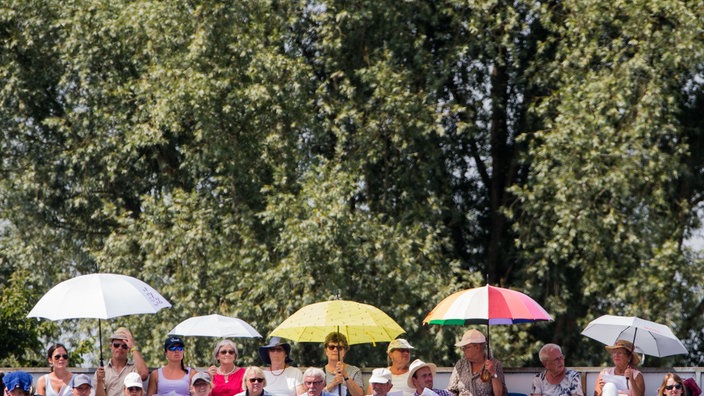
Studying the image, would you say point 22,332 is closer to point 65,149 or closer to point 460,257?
point 65,149

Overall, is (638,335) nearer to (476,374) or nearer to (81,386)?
(476,374)

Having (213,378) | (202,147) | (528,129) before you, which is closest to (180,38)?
(202,147)

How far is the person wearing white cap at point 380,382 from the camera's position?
11.2 meters

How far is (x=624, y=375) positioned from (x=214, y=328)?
3.64m

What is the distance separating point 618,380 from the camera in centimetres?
1202

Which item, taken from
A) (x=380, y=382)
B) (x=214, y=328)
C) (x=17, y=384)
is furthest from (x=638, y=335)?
(x=17, y=384)

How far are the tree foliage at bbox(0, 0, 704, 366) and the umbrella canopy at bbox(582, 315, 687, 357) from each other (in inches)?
276

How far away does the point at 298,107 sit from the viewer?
66.9ft

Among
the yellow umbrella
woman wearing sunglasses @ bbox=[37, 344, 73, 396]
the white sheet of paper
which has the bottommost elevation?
the white sheet of paper

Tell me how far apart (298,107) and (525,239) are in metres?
3.74

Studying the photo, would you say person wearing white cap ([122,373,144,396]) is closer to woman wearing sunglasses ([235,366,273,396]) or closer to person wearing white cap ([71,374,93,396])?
person wearing white cap ([71,374,93,396])

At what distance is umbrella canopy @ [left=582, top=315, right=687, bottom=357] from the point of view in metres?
12.2

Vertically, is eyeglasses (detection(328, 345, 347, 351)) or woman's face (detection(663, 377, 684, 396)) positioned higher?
eyeglasses (detection(328, 345, 347, 351))

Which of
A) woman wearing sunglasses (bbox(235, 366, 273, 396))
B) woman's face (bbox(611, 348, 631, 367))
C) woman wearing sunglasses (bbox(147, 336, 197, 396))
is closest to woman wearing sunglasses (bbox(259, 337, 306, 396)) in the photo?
woman wearing sunglasses (bbox(235, 366, 273, 396))
